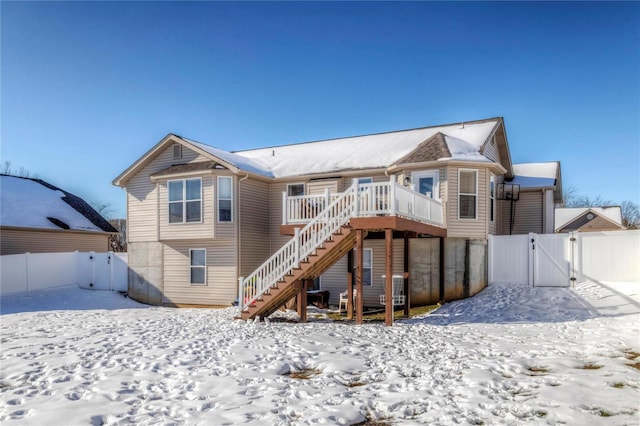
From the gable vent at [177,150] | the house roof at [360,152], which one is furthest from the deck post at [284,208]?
the gable vent at [177,150]

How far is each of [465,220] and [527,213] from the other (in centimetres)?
529

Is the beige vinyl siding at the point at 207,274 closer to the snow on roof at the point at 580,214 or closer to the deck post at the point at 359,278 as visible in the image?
the deck post at the point at 359,278

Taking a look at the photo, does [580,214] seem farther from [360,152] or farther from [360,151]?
[360,152]

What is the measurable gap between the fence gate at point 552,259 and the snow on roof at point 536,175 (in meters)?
3.79

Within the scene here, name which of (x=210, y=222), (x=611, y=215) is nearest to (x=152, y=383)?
(x=210, y=222)

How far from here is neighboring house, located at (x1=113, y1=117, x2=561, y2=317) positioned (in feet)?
43.5

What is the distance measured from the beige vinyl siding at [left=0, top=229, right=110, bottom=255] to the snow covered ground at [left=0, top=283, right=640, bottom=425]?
11099 millimetres

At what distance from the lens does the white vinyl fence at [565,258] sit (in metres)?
15.2

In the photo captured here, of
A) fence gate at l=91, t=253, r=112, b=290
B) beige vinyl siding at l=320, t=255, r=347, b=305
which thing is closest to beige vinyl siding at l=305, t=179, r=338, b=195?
beige vinyl siding at l=320, t=255, r=347, b=305

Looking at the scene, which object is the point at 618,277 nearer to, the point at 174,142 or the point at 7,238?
the point at 174,142

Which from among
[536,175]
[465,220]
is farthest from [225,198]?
[536,175]

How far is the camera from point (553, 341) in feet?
32.4

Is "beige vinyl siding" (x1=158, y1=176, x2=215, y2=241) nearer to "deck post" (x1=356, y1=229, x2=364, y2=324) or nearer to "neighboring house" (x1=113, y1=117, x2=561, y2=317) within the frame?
"neighboring house" (x1=113, y1=117, x2=561, y2=317)

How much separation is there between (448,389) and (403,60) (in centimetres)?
1519
